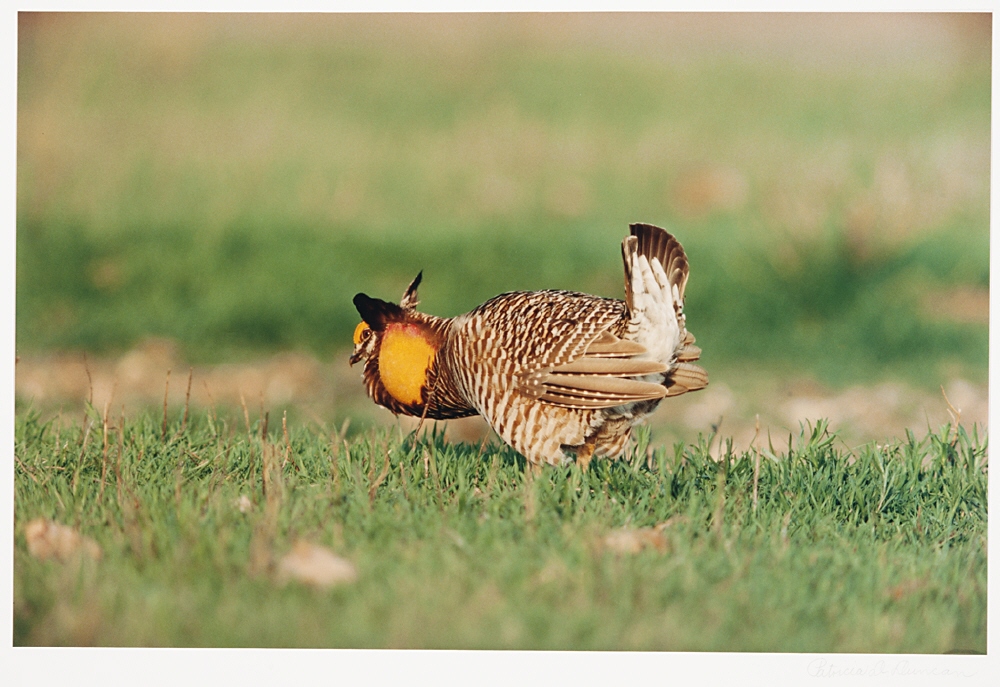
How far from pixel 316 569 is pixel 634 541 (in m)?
0.99

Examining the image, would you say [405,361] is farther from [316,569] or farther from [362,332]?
[316,569]

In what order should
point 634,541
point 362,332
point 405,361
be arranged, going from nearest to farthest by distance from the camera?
point 634,541, point 405,361, point 362,332

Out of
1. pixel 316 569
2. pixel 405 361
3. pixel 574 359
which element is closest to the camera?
pixel 316 569

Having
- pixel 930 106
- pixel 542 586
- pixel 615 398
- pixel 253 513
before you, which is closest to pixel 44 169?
pixel 253 513

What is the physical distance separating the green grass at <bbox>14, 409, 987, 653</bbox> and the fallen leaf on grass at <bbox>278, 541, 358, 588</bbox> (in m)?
0.03

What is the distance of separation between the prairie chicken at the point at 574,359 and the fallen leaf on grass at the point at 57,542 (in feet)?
4.08

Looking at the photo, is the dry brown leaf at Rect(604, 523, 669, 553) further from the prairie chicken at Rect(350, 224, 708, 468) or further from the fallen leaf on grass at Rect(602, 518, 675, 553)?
the prairie chicken at Rect(350, 224, 708, 468)

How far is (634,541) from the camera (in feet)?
10.8

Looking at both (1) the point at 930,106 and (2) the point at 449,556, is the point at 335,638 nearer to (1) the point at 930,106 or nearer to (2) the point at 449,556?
(2) the point at 449,556

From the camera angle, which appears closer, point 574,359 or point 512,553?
point 512,553

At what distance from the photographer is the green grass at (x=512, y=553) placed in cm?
310

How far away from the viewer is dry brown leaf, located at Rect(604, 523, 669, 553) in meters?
3.27

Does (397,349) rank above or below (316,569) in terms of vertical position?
above

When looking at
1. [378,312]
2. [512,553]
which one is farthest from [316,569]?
[378,312]
